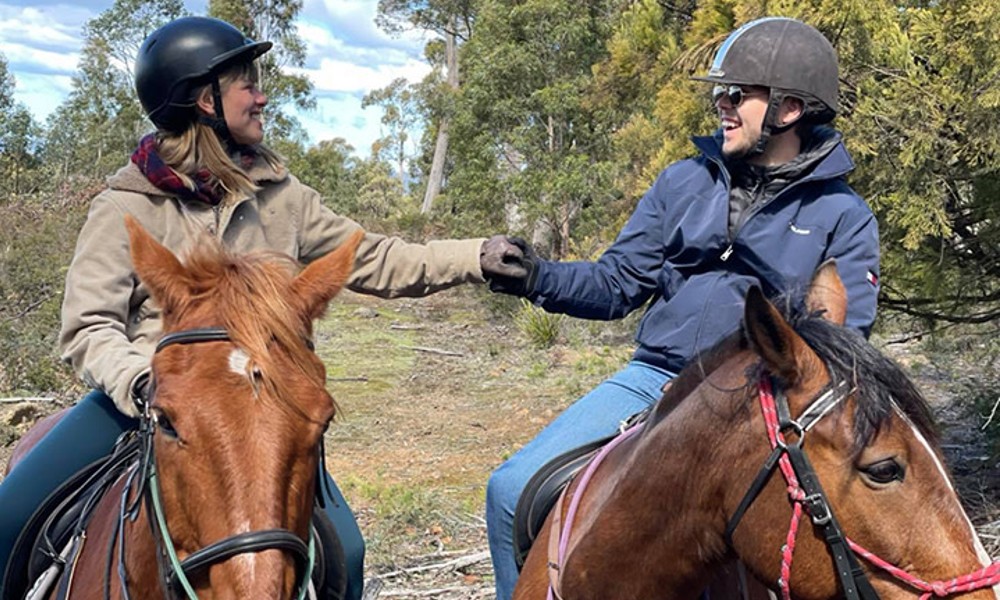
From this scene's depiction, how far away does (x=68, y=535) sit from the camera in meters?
2.79

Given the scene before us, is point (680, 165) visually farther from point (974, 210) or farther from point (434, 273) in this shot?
point (974, 210)

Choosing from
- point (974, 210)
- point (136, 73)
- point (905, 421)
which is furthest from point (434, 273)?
point (974, 210)

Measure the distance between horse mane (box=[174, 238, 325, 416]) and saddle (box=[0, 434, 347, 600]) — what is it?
0.85 metres

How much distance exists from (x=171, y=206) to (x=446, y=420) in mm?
7407

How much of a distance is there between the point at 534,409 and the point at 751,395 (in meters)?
8.13

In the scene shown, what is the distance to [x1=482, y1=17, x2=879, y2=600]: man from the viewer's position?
293cm

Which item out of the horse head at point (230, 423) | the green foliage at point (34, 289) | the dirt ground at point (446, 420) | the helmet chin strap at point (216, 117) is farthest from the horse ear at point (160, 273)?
the green foliage at point (34, 289)

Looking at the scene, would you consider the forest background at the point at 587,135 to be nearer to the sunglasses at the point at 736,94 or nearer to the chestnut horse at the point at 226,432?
the sunglasses at the point at 736,94

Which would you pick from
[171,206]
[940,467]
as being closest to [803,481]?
[940,467]

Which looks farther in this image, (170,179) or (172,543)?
(170,179)

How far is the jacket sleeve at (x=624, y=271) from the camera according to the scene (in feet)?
11.1

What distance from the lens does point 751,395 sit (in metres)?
2.04

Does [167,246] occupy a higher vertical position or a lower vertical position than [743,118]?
lower

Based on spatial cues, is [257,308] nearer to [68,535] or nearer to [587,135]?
[68,535]
